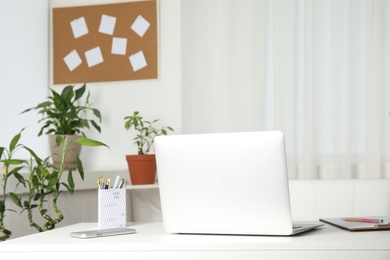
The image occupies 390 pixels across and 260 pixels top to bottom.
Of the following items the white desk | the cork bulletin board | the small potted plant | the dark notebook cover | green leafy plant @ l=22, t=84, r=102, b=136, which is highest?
the cork bulletin board

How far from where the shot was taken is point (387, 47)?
12.0ft

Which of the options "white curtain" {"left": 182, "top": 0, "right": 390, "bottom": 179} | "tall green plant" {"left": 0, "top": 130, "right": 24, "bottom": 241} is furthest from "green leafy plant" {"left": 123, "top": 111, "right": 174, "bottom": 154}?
"tall green plant" {"left": 0, "top": 130, "right": 24, "bottom": 241}

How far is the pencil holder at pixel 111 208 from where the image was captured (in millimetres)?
1872

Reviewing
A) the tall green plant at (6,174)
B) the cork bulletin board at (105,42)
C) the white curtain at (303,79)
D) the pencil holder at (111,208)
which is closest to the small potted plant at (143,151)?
the white curtain at (303,79)

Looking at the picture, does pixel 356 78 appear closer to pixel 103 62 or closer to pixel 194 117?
pixel 194 117

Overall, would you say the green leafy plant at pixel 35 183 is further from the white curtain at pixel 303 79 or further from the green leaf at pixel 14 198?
the white curtain at pixel 303 79

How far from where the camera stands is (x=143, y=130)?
392cm

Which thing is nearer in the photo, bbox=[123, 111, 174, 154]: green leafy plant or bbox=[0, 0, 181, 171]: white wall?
bbox=[123, 111, 174, 154]: green leafy plant

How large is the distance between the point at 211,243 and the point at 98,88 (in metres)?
2.62

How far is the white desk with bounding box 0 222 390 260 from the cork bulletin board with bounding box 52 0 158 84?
2409 millimetres

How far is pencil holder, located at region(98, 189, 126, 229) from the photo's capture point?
6.14 ft

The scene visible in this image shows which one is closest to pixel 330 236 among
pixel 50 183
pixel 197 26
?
pixel 50 183

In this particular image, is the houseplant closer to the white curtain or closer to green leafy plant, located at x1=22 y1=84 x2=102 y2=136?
green leafy plant, located at x1=22 y1=84 x2=102 y2=136

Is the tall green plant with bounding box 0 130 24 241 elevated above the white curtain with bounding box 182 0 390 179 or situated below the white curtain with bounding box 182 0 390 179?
below
